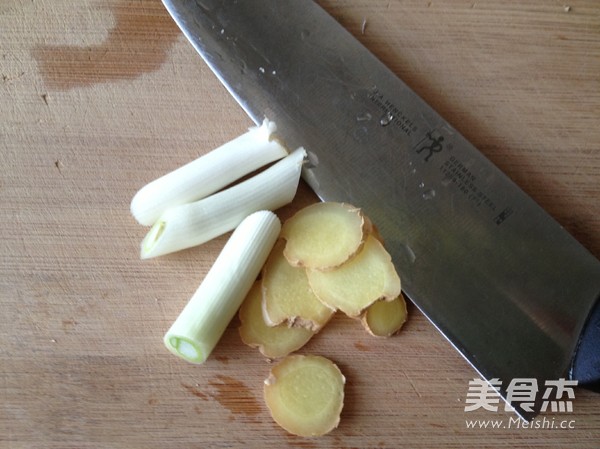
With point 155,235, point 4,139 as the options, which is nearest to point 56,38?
point 4,139

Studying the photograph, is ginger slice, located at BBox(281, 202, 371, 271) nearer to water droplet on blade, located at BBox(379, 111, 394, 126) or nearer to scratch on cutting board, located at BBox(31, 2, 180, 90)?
water droplet on blade, located at BBox(379, 111, 394, 126)

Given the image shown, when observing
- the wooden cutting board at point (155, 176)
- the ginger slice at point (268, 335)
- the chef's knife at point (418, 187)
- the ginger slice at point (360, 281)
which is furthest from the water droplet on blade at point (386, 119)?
the ginger slice at point (268, 335)

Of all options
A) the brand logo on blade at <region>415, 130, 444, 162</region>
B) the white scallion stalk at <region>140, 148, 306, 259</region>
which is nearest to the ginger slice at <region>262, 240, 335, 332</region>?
the white scallion stalk at <region>140, 148, 306, 259</region>

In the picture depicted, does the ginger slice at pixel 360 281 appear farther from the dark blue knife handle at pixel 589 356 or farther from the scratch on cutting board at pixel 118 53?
the scratch on cutting board at pixel 118 53

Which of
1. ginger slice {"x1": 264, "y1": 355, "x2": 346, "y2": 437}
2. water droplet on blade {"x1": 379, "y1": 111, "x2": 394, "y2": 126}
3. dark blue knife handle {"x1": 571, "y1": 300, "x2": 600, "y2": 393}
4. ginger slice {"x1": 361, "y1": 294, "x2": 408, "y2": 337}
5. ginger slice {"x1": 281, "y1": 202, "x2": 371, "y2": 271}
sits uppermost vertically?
water droplet on blade {"x1": 379, "y1": 111, "x2": 394, "y2": 126}

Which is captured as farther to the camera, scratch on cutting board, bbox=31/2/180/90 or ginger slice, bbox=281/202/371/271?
scratch on cutting board, bbox=31/2/180/90
